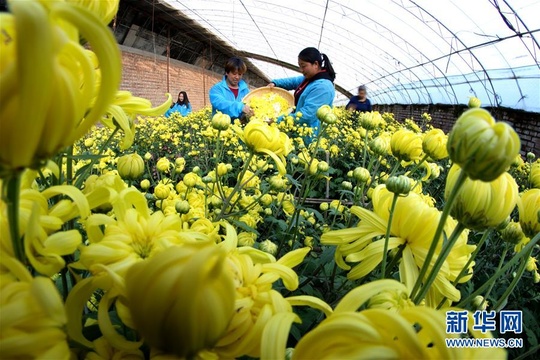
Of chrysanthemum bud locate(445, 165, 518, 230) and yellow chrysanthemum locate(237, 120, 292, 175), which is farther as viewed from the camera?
yellow chrysanthemum locate(237, 120, 292, 175)

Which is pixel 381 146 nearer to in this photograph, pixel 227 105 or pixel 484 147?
pixel 484 147

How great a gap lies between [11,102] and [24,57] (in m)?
0.03

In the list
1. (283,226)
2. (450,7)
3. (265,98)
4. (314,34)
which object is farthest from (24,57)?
(314,34)

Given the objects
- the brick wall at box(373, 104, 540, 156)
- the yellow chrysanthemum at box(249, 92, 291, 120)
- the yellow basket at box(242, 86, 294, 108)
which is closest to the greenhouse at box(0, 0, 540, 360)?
the yellow chrysanthemum at box(249, 92, 291, 120)

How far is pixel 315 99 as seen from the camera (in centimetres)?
223

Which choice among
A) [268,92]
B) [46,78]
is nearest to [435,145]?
[46,78]

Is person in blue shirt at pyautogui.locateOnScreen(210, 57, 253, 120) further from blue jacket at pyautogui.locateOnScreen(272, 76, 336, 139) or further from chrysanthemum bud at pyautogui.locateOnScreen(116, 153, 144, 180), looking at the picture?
chrysanthemum bud at pyautogui.locateOnScreen(116, 153, 144, 180)

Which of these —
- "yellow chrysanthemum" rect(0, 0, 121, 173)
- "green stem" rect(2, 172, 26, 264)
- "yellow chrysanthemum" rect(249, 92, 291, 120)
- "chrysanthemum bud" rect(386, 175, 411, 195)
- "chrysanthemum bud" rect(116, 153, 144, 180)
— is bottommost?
"yellow chrysanthemum" rect(249, 92, 291, 120)

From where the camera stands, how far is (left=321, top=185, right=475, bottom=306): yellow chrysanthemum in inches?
18.3

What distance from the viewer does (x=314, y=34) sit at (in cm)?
934

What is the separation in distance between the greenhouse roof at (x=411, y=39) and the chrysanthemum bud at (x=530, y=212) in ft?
15.5

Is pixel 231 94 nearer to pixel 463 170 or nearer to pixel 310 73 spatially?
pixel 310 73

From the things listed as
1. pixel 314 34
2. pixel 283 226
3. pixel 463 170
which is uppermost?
pixel 314 34

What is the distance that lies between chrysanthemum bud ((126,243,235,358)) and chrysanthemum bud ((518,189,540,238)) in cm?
55
